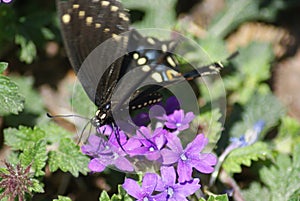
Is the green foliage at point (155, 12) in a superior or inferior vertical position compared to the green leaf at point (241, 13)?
inferior

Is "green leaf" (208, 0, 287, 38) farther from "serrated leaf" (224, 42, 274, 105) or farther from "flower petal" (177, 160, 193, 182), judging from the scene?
"flower petal" (177, 160, 193, 182)

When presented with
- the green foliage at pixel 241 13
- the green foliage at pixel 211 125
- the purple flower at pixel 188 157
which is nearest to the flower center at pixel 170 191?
the purple flower at pixel 188 157

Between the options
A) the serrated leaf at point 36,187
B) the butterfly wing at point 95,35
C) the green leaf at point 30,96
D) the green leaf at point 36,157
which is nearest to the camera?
the serrated leaf at point 36,187

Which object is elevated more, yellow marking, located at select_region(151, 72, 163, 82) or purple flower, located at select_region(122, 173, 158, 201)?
yellow marking, located at select_region(151, 72, 163, 82)

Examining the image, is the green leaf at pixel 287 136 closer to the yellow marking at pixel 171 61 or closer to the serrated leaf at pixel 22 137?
the yellow marking at pixel 171 61

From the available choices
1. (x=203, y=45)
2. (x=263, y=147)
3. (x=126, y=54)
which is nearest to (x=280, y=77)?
(x=203, y=45)

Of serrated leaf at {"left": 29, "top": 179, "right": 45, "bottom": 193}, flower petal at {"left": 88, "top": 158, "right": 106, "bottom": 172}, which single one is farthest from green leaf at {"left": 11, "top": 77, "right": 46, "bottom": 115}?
flower petal at {"left": 88, "top": 158, "right": 106, "bottom": 172}
